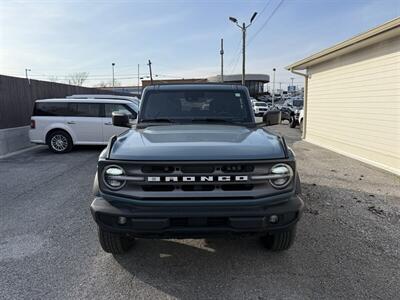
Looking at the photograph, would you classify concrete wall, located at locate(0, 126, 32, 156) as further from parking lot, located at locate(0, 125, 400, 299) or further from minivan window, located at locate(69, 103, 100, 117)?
parking lot, located at locate(0, 125, 400, 299)

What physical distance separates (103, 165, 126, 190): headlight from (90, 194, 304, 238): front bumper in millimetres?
157

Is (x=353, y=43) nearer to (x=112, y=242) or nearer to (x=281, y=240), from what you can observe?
(x=281, y=240)

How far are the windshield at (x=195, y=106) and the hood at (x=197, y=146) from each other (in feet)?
2.59

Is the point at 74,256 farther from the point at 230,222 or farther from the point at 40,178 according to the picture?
the point at 40,178

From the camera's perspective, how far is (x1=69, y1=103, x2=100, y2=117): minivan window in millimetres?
11141

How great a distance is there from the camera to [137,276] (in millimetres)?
3262

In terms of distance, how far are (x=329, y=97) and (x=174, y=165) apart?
34.4ft

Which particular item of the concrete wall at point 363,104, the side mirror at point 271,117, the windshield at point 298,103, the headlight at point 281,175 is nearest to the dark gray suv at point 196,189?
the headlight at point 281,175

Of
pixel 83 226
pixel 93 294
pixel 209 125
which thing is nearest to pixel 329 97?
pixel 209 125

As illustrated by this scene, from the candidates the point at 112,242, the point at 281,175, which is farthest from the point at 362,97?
the point at 112,242

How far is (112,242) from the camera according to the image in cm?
344

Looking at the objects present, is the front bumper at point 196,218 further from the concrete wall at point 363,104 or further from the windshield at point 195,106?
the concrete wall at point 363,104

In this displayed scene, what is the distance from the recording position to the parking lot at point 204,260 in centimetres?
302

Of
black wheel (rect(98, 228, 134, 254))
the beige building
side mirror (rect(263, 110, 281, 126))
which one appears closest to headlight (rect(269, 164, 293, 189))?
black wheel (rect(98, 228, 134, 254))
